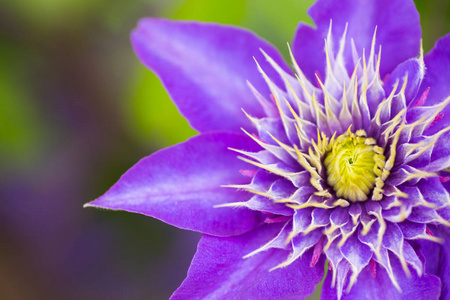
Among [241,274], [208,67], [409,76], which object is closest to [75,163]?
[208,67]

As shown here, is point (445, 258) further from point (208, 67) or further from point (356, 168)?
point (208, 67)

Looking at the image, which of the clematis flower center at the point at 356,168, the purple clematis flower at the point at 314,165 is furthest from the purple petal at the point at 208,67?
the clematis flower center at the point at 356,168

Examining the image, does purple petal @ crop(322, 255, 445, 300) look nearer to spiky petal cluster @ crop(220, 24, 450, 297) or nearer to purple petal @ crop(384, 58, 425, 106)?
spiky petal cluster @ crop(220, 24, 450, 297)

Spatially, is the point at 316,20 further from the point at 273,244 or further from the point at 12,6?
the point at 12,6

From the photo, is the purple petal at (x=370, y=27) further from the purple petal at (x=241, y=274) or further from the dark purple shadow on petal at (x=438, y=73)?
the purple petal at (x=241, y=274)

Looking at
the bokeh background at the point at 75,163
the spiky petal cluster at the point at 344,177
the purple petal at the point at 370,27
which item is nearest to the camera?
the spiky petal cluster at the point at 344,177

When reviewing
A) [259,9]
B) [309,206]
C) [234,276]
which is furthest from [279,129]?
[259,9]
